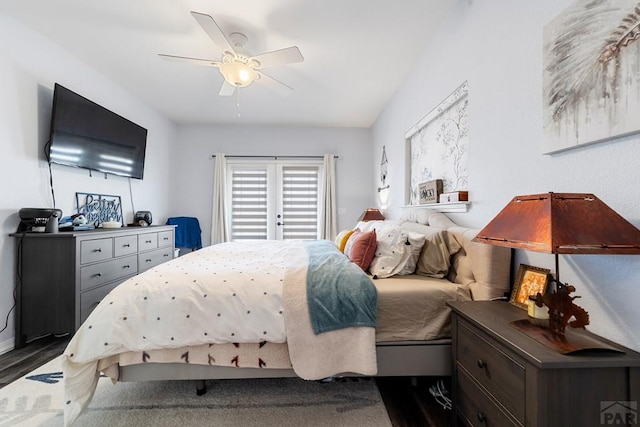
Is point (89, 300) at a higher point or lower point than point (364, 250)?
lower

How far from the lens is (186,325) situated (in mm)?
1403

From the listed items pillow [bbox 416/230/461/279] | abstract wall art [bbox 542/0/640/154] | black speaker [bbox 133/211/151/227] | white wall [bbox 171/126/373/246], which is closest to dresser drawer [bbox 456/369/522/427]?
pillow [bbox 416/230/461/279]

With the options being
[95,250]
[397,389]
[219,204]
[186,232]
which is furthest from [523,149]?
[186,232]

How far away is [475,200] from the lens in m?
1.86

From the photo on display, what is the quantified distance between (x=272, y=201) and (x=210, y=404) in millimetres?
3594

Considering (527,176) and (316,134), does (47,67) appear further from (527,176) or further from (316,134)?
(527,176)

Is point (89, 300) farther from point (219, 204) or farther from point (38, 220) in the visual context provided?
point (219, 204)

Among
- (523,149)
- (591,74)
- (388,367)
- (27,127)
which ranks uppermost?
(27,127)

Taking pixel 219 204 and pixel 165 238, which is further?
pixel 219 204

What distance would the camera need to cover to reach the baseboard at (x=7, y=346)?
2127 mm

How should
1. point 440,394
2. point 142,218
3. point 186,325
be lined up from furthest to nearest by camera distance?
1. point 142,218
2. point 440,394
3. point 186,325

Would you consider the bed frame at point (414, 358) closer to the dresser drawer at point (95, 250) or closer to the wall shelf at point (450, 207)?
the wall shelf at point (450, 207)

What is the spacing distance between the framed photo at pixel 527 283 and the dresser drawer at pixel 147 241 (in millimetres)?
3541

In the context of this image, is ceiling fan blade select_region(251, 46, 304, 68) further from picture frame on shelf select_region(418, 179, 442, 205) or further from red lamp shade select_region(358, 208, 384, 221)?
red lamp shade select_region(358, 208, 384, 221)
